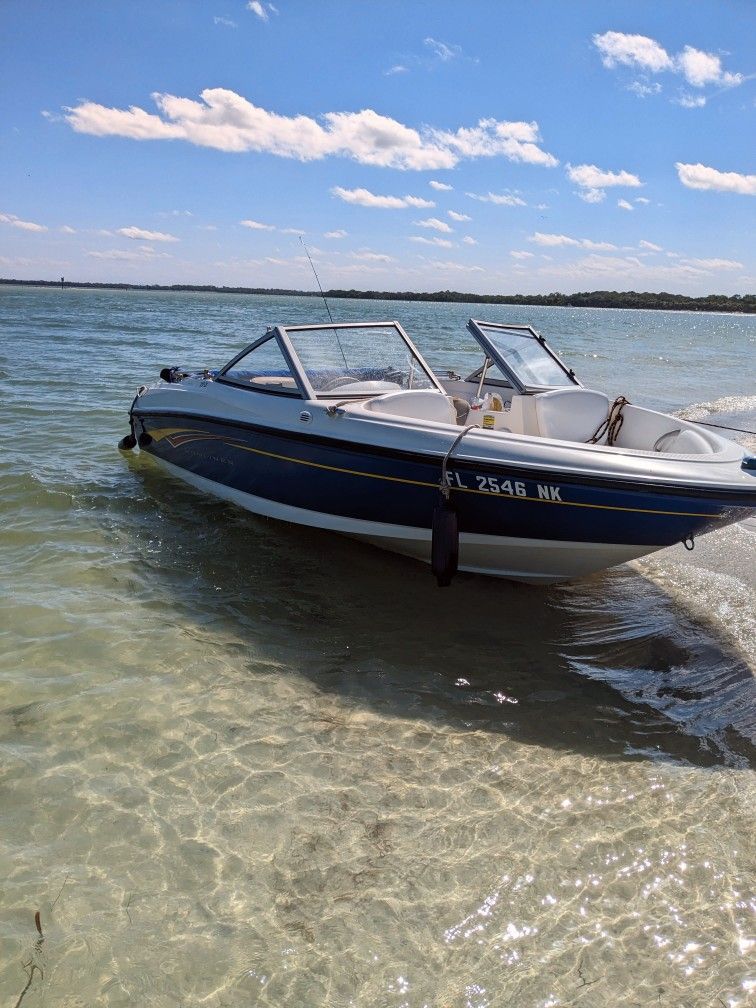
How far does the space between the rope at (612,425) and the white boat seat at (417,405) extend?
1.13 meters

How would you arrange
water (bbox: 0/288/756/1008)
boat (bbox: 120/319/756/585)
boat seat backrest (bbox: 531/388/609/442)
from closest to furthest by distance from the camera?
water (bbox: 0/288/756/1008)
boat (bbox: 120/319/756/585)
boat seat backrest (bbox: 531/388/609/442)

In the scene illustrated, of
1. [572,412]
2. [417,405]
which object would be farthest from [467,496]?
[572,412]

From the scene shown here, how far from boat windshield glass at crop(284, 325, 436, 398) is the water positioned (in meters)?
1.37

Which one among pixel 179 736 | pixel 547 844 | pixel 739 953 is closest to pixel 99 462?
A: pixel 179 736

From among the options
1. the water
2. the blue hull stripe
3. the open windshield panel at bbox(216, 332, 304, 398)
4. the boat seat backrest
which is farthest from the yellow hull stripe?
Answer: the boat seat backrest

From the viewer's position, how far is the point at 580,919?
8.90 ft

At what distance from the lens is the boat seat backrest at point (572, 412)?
19.1 ft

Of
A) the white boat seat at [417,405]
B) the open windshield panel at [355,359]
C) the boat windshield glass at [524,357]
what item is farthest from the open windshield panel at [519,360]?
the white boat seat at [417,405]

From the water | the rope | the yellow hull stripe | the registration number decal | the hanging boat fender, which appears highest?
the rope

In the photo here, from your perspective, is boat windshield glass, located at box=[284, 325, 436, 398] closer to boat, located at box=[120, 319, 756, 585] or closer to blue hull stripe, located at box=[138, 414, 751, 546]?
boat, located at box=[120, 319, 756, 585]

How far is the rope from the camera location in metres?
5.86

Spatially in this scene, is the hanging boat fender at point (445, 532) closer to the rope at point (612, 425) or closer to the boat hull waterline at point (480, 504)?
the boat hull waterline at point (480, 504)

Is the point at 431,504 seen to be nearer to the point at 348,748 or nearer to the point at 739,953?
the point at 348,748

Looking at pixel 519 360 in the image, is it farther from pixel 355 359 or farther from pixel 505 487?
pixel 505 487
